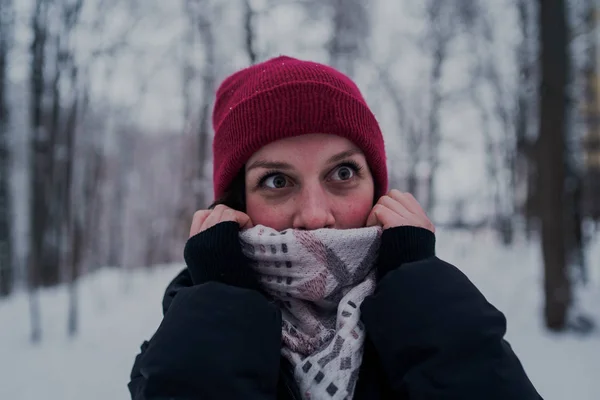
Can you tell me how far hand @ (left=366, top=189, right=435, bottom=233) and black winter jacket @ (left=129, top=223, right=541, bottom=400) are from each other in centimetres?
3

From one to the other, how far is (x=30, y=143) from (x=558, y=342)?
1020 centimetres

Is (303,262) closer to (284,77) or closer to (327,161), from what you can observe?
(327,161)

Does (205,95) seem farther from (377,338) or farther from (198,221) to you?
(377,338)

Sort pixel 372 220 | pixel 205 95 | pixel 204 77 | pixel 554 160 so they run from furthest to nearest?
pixel 205 95 → pixel 204 77 → pixel 554 160 → pixel 372 220

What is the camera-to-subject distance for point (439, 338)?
0.95 metres

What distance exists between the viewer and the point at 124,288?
1210 cm

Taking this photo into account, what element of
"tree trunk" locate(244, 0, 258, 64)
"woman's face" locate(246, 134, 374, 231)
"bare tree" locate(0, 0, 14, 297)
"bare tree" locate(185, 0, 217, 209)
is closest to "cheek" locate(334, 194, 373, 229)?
"woman's face" locate(246, 134, 374, 231)

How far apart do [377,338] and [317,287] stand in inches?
8.5

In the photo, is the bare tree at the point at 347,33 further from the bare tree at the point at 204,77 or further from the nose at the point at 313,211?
the nose at the point at 313,211

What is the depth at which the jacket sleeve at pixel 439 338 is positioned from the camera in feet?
3.00

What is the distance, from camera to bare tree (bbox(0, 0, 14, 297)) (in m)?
6.58

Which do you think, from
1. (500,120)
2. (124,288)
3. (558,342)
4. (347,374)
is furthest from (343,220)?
(500,120)

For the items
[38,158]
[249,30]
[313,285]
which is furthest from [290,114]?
[38,158]

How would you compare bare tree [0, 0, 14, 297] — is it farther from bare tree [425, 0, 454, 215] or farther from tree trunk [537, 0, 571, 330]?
bare tree [425, 0, 454, 215]
